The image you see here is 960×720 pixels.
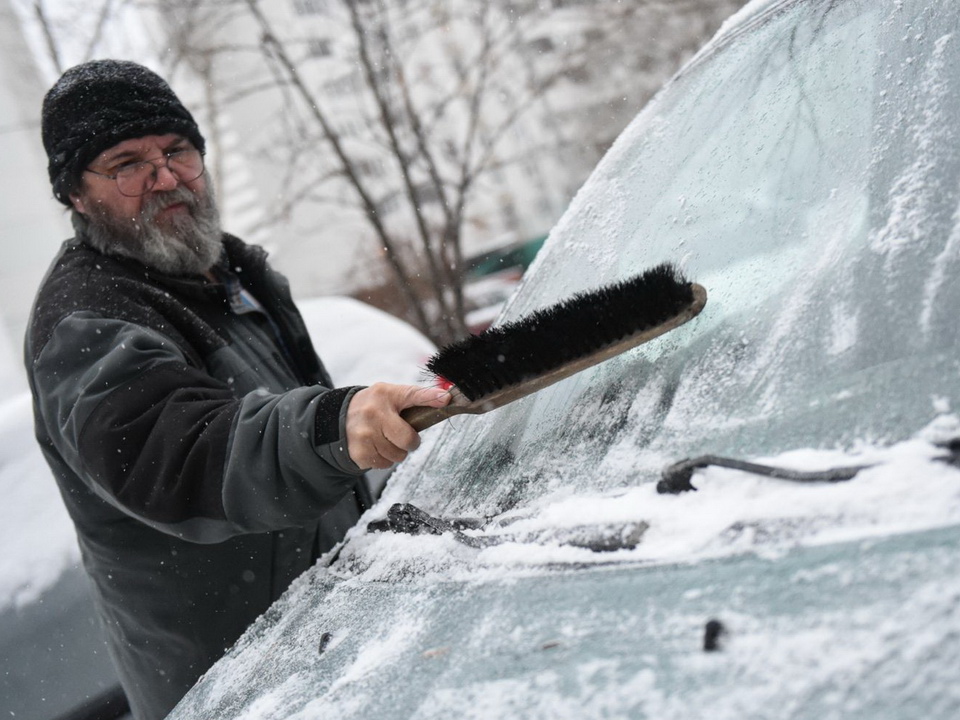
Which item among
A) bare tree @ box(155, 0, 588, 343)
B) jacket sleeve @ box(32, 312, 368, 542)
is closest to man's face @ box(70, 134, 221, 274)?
jacket sleeve @ box(32, 312, 368, 542)

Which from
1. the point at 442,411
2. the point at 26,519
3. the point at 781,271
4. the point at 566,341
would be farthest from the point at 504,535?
the point at 26,519

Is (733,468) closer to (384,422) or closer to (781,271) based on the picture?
(781,271)

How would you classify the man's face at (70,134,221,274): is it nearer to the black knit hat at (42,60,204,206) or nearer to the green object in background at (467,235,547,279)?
the black knit hat at (42,60,204,206)

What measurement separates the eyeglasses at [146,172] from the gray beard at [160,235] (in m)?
0.04

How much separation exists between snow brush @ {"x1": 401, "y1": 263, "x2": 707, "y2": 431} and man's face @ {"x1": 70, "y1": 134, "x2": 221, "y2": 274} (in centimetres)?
99

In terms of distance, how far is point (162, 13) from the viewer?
9.63 m

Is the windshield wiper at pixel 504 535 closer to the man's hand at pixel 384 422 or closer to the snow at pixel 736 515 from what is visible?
the snow at pixel 736 515

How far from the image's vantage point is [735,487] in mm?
1031

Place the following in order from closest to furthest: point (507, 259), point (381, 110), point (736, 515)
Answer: point (736, 515) < point (381, 110) < point (507, 259)

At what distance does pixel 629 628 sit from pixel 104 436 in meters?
1.07

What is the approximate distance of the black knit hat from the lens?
2092mm

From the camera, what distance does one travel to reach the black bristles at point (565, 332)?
1343mm

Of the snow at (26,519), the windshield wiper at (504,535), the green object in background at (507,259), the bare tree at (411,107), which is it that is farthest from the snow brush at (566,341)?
the green object in background at (507,259)

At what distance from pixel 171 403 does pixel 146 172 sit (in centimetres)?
87
